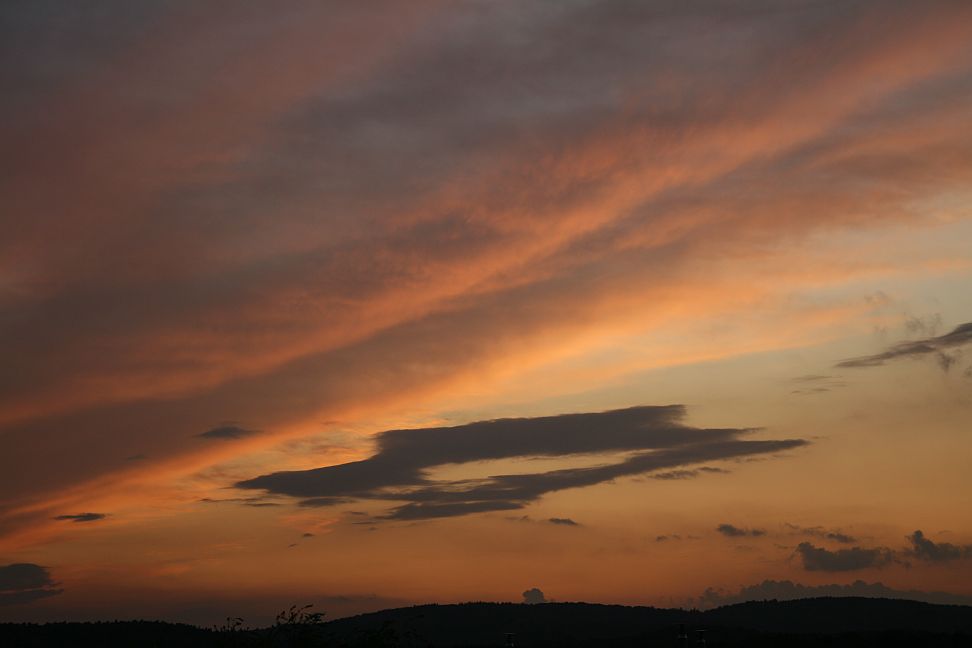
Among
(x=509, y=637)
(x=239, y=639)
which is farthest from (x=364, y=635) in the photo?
(x=509, y=637)

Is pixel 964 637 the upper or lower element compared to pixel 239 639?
lower

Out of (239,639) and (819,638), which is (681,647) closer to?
(819,638)

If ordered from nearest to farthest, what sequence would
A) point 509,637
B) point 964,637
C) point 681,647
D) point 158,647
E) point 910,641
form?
point 158,647, point 509,637, point 964,637, point 910,641, point 681,647

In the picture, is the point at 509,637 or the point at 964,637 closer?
the point at 509,637

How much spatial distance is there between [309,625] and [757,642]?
15190cm

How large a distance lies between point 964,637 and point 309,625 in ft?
501

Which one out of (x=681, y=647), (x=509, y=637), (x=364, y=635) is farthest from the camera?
(x=681, y=647)

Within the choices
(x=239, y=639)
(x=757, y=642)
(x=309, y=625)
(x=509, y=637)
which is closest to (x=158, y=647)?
(x=239, y=639)

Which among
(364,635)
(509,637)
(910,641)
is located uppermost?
(364,635)

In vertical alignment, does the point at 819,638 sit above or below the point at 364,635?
below

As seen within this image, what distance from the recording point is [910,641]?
174375mm

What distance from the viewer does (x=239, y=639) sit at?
4347 centimetres

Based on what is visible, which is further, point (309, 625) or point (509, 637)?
point (509, 637)

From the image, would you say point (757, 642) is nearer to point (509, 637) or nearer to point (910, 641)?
point (910, 641)
